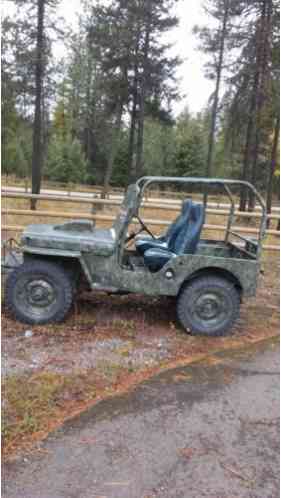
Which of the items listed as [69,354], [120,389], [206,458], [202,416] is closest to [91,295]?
[69,354]

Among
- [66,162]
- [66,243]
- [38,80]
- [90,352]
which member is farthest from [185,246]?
[66,162]

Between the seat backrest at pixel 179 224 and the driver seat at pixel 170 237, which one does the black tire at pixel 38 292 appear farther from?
the seat backrest at pixel 179 224

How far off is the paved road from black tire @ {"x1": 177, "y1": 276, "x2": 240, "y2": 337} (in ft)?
2.80

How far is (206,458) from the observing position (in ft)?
7.43

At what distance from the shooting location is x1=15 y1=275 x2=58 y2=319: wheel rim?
3771 millimetres

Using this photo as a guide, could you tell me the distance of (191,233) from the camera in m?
3.96

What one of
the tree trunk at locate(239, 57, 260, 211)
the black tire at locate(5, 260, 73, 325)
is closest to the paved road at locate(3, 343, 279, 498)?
the black tire at locate(5, 260, 73, 325)

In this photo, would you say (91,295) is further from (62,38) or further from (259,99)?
(259,99)

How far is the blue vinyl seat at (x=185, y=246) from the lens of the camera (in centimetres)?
392

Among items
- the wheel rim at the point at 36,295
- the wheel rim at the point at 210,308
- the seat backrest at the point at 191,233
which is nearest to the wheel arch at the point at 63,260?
the wheel rim at the point at 36,295

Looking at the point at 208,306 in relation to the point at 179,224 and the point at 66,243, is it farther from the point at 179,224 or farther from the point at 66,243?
the point at 66,243

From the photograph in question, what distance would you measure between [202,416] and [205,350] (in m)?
1.08

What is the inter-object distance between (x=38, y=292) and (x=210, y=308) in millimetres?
1728

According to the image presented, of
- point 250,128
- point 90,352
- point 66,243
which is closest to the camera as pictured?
point 90,352
